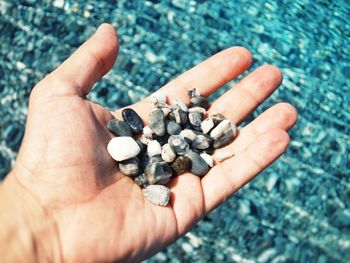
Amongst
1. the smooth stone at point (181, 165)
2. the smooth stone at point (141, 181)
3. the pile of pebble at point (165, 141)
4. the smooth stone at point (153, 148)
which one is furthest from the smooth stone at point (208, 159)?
the smooth stone at point (141, 181)

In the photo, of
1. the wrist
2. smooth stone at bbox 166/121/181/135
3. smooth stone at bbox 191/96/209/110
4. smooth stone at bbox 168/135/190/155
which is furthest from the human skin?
smooth stone at bbox 191/96/209/110

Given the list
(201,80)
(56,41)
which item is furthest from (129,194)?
(56,41)

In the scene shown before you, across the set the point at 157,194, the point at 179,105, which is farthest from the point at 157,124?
the point at 157,194

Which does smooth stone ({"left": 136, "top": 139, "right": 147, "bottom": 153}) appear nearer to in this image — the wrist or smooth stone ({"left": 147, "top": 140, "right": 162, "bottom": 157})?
smooth stone ({"left": 147, "top": 140, "right": 162, "bottom": 157})

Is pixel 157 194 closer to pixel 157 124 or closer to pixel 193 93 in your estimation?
pixel 157 124

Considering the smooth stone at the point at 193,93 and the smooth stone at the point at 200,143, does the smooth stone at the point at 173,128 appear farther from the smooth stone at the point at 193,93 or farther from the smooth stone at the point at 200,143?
the smooth stone at the point at 193,93

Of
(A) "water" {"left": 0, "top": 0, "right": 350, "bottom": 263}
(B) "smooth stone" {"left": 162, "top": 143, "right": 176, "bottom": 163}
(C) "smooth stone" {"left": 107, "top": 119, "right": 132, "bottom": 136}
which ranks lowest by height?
(A) "water" {"left": 0, "top": 0, "right": 350, "bottom": 263}
